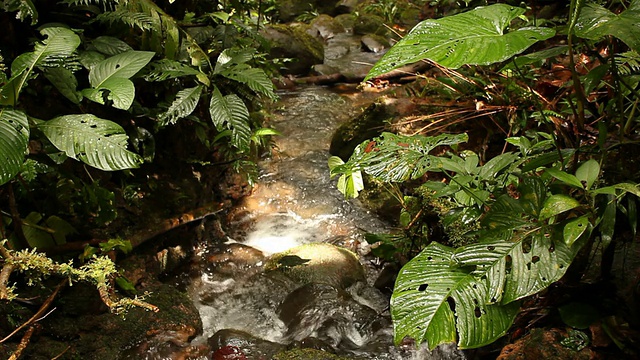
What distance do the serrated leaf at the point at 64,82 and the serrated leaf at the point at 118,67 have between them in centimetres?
10

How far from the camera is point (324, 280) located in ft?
11.2

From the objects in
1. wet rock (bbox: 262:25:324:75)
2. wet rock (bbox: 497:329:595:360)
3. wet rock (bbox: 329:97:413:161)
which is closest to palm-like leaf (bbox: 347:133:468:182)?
wet rock (bbox: 497:329:595:360)

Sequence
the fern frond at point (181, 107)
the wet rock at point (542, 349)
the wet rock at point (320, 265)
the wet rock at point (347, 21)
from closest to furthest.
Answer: the wet rock at point (542, 349), the fern frond at point (181, 107), the wet rock at point (320, 265), the wet rock at point (347, 21)

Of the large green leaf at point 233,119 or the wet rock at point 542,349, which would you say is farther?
the large green leaf at point 233,119

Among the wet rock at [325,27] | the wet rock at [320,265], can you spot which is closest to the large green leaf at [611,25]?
the wet rock at [320,265]

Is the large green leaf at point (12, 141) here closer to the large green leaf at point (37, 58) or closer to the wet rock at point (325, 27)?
the large green leaf at point (37, 58)

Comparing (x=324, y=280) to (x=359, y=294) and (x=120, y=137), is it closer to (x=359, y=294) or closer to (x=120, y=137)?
(x=359, y=294)

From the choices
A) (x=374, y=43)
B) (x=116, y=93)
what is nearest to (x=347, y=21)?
(x=374, y=43)

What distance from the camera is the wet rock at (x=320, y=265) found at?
11.3 feet

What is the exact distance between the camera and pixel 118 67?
236cm

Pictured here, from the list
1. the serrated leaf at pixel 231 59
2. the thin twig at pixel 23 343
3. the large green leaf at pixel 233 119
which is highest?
the serrated leaf at pixel 231 59

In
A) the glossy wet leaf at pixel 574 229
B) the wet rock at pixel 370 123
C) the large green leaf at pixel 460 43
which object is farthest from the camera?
the wet rock at pixel 370 123

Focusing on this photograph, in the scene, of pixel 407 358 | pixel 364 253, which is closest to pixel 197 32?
pixel 364 253

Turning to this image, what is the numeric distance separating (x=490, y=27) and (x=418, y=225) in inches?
72.5
